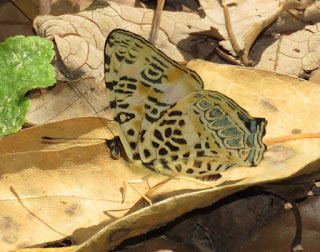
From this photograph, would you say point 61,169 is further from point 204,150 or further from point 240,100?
point 240,100

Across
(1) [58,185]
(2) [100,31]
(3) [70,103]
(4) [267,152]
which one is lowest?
(1) [58,185]

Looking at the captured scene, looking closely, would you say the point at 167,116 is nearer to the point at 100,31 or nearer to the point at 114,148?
the point at 114,148

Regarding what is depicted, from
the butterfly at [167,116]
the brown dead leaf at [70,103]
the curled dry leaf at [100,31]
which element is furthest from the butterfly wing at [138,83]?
the curled dry leaf at [100,31]

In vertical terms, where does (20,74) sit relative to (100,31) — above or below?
below

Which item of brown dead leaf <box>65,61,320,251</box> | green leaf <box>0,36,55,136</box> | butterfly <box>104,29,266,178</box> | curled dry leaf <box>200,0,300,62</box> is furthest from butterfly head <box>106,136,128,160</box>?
curled dry leaf <box>200,0,300,62</box>

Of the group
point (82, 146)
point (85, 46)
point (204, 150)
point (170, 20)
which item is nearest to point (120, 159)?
point (82, 146)

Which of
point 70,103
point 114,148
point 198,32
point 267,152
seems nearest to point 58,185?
point 114,148

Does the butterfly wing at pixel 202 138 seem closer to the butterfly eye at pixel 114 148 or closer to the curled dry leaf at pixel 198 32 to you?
the butterfly eye at pixel 114 148
